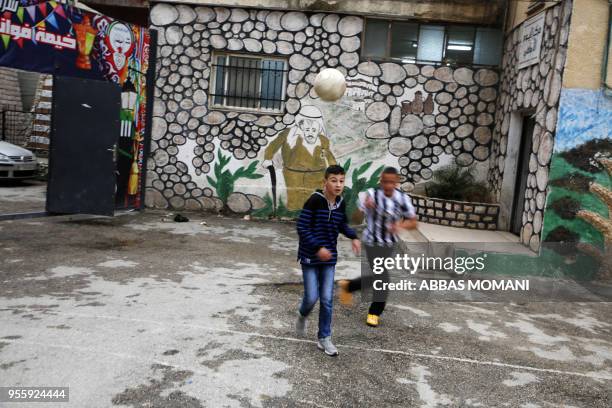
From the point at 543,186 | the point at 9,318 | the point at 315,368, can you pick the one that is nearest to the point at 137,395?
the point at 315,368

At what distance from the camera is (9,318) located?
4.84m

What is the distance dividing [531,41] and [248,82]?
5474 millimetres

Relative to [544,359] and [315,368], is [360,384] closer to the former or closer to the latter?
[315,368]

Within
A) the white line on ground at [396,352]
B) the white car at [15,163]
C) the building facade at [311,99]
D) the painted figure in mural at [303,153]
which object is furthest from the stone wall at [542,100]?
the white car at [15,163]

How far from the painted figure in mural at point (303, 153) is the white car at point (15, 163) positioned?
6611mm

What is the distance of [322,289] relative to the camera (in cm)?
462

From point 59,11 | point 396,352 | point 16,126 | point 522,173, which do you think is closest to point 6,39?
point 59,11

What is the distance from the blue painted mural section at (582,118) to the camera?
25.0ft

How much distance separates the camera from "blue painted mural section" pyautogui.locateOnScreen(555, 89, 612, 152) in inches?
300

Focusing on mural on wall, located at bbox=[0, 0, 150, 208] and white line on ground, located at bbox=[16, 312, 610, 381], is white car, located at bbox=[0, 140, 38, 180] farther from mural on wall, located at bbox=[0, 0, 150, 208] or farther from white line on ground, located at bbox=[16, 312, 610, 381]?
white line on ground, located at bbox=[16, 312, 610, 381]

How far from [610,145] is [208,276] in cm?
578

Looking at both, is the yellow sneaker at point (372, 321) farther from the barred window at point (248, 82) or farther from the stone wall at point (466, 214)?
the barred window at point (248, 82)

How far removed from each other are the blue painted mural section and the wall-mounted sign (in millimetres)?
1310

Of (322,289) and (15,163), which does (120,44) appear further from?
(322,289)
